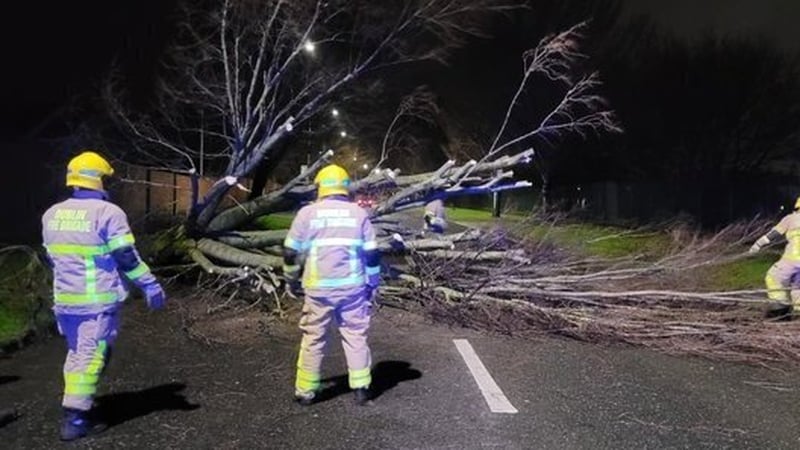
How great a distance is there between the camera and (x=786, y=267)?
7.91 m

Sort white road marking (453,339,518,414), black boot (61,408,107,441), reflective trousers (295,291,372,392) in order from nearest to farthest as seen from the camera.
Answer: black boot (61,408,107,441)
reflective trousers (295,291,372,392)
white road marking (453,339,518,414)

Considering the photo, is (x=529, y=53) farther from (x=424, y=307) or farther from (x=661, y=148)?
(x=661, y=148)

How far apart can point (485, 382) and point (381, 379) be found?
0.89 metres

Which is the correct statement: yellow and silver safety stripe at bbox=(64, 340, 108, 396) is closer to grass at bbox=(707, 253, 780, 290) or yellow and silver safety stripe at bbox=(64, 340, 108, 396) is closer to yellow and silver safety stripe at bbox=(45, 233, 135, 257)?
yellow and silver safety stripe at bbox=(45, 233, 135, 257)

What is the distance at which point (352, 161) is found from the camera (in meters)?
33.4

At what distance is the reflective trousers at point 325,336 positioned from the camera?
4.93 metres

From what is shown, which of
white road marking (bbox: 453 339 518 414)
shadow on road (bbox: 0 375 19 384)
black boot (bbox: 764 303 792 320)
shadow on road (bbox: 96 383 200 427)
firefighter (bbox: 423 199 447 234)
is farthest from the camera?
firefighter (bbox: 423 199 447 234)

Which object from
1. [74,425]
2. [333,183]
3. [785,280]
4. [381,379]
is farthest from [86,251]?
[785,280]

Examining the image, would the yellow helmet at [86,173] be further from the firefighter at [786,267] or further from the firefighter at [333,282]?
the firefighter at [786,267]

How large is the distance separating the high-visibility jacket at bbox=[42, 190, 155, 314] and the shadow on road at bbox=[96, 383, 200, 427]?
850 millimetres

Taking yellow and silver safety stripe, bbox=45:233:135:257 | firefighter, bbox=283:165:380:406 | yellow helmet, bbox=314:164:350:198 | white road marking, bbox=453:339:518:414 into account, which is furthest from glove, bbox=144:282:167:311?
white road marking, bbox=453:339:518:414

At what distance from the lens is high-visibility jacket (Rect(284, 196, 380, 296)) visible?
16.2 ft

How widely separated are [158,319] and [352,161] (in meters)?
25.9

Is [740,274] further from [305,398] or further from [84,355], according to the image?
[84,355]
